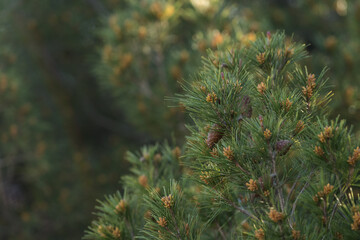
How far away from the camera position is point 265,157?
83 cm

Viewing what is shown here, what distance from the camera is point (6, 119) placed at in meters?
2.66

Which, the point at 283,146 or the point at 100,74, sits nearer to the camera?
the point at 283,146

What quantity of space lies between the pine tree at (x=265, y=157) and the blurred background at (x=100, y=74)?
59cm

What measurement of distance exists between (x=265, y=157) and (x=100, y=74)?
5.27 feet

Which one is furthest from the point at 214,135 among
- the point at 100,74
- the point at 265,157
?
the point at 100,74

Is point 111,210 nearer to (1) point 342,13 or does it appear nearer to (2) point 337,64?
(2) point 337,64

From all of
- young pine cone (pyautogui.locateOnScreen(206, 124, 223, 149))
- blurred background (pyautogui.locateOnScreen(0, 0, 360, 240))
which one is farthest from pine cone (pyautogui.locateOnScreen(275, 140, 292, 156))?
blurred background (pyautogui.locateOnScreen(0, 0, 360, 240))

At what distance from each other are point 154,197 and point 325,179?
1.19ft

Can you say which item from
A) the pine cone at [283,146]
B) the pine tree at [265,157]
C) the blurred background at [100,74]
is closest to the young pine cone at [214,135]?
the pine tree at [265,157]

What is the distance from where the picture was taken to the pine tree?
777 mm

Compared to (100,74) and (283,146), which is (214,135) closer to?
(283,146)

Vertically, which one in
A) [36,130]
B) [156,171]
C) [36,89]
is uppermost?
[36,89]

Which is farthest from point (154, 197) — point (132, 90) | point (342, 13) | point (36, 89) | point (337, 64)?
point (36, 89)

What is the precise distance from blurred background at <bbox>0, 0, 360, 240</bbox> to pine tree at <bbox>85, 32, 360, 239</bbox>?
0.59 m
